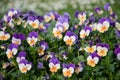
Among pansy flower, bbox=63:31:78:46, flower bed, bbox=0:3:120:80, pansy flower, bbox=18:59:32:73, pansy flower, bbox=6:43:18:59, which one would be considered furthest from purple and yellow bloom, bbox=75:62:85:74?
pansy flower, bbox=6:43:18:59

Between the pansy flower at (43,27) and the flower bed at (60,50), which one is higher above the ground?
the pansy flower at (43,27)

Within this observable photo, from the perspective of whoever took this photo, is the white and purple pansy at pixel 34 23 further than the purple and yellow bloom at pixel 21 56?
Yes

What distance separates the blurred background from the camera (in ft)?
30.7

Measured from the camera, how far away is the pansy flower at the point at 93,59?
3.20 m

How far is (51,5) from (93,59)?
23.5 feet

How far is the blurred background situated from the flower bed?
519 centimetres

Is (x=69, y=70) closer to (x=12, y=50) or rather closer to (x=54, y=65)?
(x=54, y=65)

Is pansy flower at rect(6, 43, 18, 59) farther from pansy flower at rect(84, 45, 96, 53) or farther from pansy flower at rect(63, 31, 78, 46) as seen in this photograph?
pansy flower at rect(84, 45, 96, 53)

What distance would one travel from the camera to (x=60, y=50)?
3.52 metres

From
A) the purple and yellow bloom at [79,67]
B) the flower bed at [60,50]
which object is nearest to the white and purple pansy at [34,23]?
the flower bed at [60,50]

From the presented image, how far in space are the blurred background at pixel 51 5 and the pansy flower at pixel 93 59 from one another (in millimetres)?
5667

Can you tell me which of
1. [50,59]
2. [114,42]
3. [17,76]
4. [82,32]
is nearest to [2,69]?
[17,76]

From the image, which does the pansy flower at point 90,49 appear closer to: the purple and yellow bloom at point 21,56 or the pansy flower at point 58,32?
the pansy flower at point 58,32

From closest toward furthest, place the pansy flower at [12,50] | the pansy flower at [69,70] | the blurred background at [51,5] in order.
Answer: the pansy flower at [69,70], the pansy flower at [12,50], the blurred background at [51,5]
